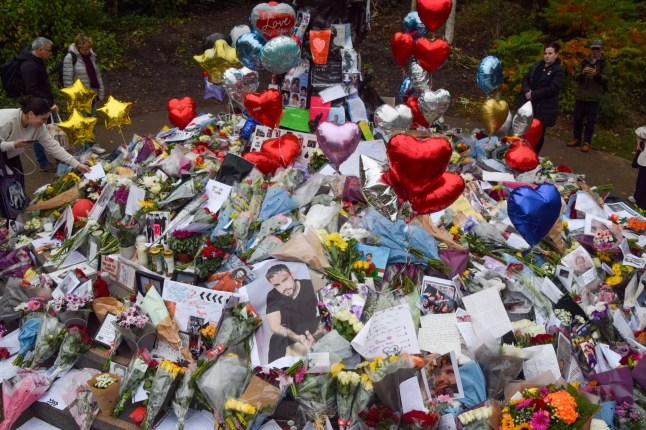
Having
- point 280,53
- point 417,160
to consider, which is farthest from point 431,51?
point 417,160

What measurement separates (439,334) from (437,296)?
1.12ft

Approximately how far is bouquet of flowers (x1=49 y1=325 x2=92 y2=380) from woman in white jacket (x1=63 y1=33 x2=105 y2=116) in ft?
14.1

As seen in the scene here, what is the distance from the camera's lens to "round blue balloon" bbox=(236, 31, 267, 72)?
Result: 6.07 metres

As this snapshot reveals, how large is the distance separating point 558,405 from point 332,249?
193 cm

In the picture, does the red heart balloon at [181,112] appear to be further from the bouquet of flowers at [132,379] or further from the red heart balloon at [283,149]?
the bouquet of flowers at [132,379]

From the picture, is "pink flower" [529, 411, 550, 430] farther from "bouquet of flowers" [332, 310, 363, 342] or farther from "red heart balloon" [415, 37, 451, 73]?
"red heart balloon" [415, 37, 451, 73]

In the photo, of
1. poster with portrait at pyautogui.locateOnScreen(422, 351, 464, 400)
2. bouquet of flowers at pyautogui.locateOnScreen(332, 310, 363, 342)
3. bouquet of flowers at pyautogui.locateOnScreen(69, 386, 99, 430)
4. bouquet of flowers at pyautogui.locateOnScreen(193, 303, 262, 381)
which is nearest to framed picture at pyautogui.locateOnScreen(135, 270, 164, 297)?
bouquet of flowers at pyautogui.locateOnScreen(193, 303, 262, 381)

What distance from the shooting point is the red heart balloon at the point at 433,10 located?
6.06m

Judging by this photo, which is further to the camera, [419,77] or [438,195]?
[419,77]

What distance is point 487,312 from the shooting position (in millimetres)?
3900

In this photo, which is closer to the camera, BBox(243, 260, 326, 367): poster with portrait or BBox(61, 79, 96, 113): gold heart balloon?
BBox(243, 260, 326, 367): poster with portrait

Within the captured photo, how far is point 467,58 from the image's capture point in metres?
11.7

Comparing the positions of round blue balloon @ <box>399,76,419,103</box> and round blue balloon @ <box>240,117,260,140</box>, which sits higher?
round blue balloon @ <box>399,76,419,103</box>

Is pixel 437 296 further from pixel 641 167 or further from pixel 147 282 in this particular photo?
pixel 641 167
